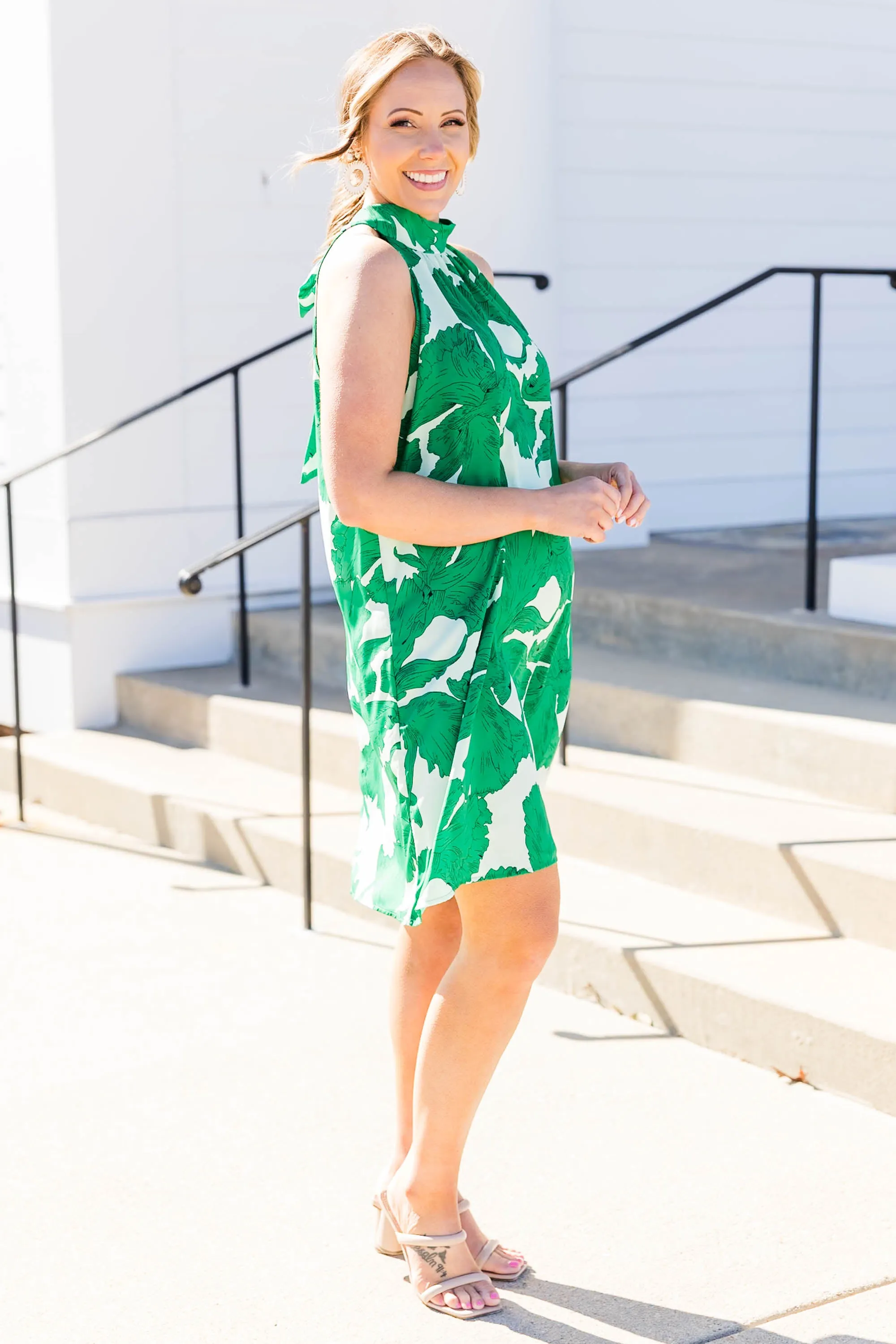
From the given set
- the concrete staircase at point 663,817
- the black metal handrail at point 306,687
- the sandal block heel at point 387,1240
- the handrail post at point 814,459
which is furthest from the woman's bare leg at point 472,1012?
the handrail post at point 814,459

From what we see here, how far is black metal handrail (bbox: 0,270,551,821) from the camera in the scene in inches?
197

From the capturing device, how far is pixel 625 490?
222 centimetres

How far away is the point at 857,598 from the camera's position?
4512mm

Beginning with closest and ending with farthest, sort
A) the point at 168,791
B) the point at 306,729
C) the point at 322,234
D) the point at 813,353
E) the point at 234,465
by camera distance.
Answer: the point at 306,729 < the point at 813,353 < the point at 168,791 < the point at 234,465 < the point at 322,234

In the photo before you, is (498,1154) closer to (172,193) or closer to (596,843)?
(596,843)

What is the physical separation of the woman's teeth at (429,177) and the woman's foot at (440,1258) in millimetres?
1306

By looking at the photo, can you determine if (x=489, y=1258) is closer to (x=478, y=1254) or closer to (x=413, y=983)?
(x=478, y=1254)

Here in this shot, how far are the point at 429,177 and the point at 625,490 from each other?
1.54ft

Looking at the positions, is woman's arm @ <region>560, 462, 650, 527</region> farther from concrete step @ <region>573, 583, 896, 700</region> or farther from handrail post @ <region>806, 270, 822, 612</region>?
handrail post @ <region>806, 270, 822, 612</region>

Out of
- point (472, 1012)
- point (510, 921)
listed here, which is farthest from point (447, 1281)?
point (510, 921)

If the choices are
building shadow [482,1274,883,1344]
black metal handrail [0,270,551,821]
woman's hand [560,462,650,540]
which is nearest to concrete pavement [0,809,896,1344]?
building shadow [482,1274,883,1344]

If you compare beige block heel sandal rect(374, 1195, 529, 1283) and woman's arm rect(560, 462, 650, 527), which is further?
beige block heel sandal rect(374, 1195, 529, 1283)

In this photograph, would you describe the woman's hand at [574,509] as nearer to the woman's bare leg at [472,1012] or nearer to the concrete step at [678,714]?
the woman's bare leg at [472,1012]

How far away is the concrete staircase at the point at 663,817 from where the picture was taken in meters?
3.07
